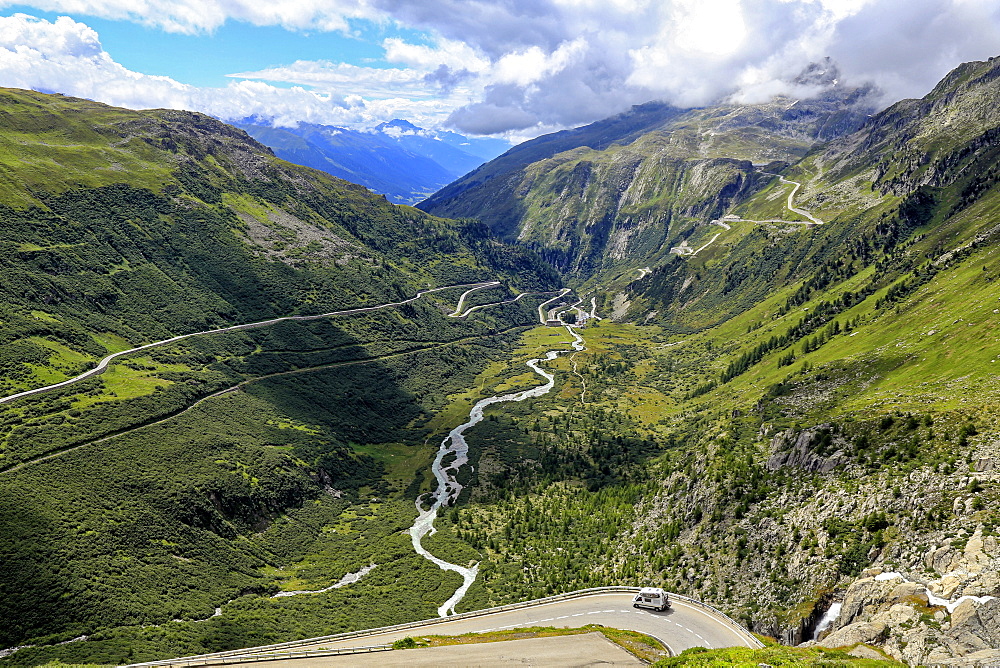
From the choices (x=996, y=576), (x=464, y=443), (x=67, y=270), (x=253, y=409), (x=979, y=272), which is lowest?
(x=464, y=443)

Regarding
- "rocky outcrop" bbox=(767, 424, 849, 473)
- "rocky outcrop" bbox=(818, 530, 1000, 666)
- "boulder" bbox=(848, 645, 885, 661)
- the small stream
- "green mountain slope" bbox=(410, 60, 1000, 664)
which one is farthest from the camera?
the small stream

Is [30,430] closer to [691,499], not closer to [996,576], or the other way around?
[691,499]

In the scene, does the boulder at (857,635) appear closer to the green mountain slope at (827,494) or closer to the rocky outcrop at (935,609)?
the rocky outcrop at (935,609)

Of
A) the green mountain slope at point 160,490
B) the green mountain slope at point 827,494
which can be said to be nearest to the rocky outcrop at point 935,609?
the green mountain slope at point 827,494

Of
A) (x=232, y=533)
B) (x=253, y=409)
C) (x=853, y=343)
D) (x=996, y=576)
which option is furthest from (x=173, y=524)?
(x=853, y=343)

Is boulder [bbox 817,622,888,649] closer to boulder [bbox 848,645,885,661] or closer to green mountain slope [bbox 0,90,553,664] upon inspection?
boulder [bbox 848,645,885,661]

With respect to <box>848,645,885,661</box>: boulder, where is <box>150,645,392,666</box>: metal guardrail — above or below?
below

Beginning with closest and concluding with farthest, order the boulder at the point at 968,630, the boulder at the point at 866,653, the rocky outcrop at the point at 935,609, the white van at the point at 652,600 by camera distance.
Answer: the boulder at the point at 968,630 < the rocky outcrop at the point at 935,609 < the boulder at the point at 866,653 < the white van at the point at 652,600

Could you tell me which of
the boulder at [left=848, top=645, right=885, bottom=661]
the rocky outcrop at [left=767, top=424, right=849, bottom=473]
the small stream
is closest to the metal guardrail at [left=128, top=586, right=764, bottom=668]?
the boulder at [left=848, top=645, right=885, bottom=661]
